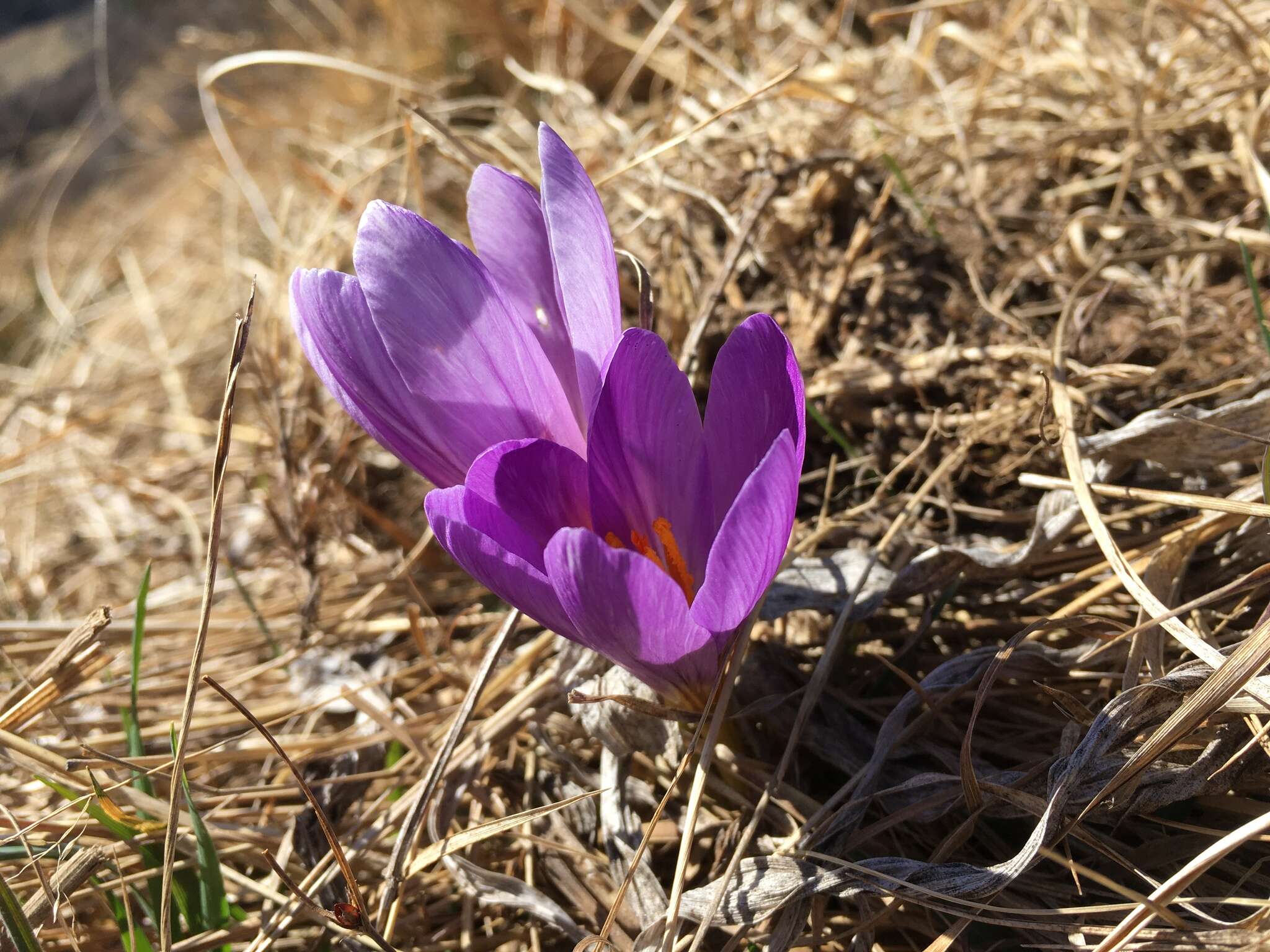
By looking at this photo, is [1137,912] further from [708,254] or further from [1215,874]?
[708,254]

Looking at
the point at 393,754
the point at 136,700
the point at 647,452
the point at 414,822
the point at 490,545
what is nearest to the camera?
the point at 490,545

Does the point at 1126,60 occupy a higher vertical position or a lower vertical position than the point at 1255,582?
higher

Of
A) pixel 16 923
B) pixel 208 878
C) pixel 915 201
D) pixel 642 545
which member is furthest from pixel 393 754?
pixel 915 201

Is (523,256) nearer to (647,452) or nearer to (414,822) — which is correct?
(647,452)

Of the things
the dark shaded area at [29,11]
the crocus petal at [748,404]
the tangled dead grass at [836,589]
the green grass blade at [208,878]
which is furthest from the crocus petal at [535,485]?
the dark shaded area at [29,11]

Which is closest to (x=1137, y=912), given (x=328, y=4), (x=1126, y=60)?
(x=1126, y=60)

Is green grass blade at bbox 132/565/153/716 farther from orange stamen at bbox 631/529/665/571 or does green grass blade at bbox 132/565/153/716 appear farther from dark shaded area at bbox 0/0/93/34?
dark shaded area at bbox 0/0/93/34

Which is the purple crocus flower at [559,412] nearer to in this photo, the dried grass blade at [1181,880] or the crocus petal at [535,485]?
the crocus petal at [535,485]
